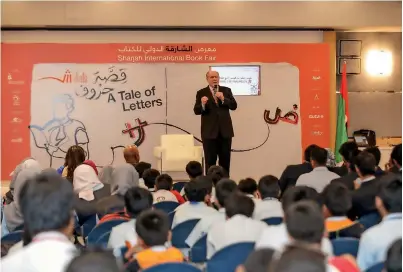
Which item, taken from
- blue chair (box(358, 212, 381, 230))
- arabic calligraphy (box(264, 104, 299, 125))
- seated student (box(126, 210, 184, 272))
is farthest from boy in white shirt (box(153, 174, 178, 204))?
arabic calligraphy (box(264, 104, 299, 125))

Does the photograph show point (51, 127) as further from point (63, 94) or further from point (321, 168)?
point (321, 168)

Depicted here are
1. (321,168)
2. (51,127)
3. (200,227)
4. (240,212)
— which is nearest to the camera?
(240,212)

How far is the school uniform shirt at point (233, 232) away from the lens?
3.41 m

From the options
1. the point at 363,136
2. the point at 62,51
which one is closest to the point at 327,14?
the point at 363,136

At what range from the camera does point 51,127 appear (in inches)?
383

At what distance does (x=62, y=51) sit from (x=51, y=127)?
1.16 m

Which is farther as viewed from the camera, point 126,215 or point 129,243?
point 126,215

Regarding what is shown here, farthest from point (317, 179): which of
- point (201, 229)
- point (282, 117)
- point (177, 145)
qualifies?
point (282, 117)

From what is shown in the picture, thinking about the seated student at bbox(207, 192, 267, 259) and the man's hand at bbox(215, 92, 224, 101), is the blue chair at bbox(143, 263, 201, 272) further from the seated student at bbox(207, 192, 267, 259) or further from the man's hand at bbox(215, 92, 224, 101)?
the man's hand at bbox(215, 92, 224, 101)

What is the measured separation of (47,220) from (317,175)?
343 cm

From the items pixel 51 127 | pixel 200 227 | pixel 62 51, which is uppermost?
pixel 62 51

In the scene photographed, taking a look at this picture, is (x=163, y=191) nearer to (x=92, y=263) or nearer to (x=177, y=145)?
(x=92, y=263)

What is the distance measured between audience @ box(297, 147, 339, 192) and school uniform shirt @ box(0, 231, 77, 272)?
127 inches

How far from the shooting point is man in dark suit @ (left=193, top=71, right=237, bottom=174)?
7340mm
